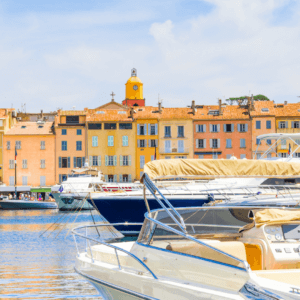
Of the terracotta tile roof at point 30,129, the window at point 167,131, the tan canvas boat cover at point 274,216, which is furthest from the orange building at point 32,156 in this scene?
the tan canvas boat cover at point 274,216

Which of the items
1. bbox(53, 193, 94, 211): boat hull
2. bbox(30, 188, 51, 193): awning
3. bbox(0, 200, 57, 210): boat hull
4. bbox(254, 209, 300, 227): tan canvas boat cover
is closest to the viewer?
bbox(254, 209, 300, 227): tan canvas boat cover

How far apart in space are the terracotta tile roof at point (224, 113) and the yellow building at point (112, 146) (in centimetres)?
895

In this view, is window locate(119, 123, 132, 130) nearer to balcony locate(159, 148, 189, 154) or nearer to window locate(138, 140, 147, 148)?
window locate(138, 140, 147, 148)

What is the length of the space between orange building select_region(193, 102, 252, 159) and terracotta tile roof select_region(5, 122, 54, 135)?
19415 mm

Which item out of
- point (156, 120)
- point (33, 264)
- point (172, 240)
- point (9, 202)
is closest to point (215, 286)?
point (172, 240)

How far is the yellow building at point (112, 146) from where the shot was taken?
3024 inches

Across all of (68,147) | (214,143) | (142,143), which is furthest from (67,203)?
(214,143)

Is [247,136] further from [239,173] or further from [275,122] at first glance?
[239,173]

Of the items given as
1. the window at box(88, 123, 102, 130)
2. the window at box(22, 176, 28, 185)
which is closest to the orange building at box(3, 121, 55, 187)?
the window at box(22, 176, 28, 185)

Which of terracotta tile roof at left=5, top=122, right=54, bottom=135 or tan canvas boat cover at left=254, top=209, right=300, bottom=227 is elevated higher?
terracotta tile roof at left=5, top=122, right=54, bottom=135

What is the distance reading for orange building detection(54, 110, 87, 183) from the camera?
76938mm

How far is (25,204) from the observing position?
6306cm

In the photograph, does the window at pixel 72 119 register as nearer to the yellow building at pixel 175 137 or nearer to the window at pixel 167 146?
the yellow building at pixel 175 137

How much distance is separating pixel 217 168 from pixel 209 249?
5.88 metres
